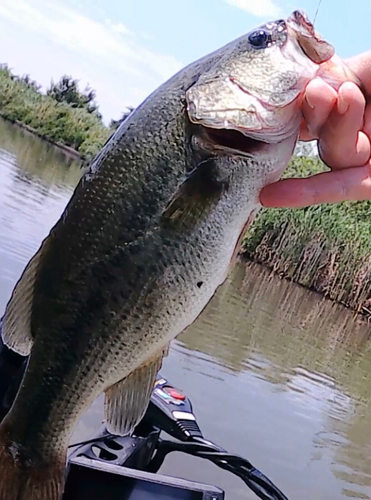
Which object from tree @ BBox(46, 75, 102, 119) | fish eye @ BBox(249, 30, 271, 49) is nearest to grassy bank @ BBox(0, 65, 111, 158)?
tree @ BBox(46, 75, 102, 119)

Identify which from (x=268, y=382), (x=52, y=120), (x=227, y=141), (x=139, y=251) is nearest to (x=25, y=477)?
(x=139, y=251)

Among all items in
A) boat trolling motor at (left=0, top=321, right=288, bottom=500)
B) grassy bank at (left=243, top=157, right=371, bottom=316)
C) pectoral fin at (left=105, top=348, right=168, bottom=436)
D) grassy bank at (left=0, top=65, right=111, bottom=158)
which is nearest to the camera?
pectoral fin at (left=105, top=348, right=168, bottom=436)

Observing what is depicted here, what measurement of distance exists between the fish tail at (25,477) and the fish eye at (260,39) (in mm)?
1207

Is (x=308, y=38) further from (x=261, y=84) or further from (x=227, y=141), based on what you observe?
(x=227, y=141)

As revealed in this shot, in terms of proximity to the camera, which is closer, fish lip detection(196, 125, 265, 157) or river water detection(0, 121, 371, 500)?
fish lip detection(196, 125, 265, 157)

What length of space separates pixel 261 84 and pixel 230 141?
0.56 ft

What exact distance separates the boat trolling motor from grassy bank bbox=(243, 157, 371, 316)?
1740cm

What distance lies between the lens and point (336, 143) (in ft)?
5.68

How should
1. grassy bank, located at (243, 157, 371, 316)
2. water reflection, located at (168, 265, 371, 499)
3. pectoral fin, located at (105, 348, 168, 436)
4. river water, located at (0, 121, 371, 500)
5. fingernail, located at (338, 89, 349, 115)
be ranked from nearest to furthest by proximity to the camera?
fingernail, located at (338, 89, 349, 115)
pectoral fin, located at (105, 348, 168, 436)
river water, located at (0, 121, 371, 500)
water reflection, located at (168, 265, 371, 499)
grassy bank, located at (243, 157, 371, 316)

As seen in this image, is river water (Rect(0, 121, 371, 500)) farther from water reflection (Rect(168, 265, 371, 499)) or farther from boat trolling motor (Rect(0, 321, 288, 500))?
boat trolling motor (Rect(0, 321, 288, 500))

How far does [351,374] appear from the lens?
472 inches

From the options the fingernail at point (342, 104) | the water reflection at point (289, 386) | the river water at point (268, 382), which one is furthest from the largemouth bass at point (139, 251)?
the water reflection at point (289, 386)

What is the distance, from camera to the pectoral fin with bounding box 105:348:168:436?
180 centimetres

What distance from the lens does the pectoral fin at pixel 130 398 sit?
180 centimetres
